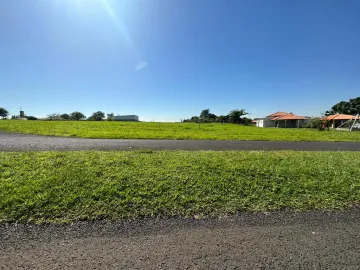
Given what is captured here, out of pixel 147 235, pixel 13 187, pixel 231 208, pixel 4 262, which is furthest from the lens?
pixel 13 187

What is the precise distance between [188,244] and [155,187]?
66.4 inches

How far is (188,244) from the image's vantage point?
91.0 inches

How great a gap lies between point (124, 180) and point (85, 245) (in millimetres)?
1855

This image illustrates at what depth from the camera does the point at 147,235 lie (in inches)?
98.3

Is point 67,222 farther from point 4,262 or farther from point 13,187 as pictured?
point 13,187

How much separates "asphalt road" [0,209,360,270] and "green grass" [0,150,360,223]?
0.33 m

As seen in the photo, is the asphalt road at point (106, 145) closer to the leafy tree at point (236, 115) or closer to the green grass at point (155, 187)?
the green grass at point (155, 187)

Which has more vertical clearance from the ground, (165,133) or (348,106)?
(348,106)

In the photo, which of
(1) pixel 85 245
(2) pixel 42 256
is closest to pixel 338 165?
(1) pixel 85 245

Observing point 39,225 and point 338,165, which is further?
point 338,165

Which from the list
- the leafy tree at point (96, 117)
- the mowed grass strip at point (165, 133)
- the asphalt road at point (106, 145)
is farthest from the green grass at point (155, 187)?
the leafy tree at point (96, 117)

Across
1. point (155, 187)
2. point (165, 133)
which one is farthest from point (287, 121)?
point (155, 187)

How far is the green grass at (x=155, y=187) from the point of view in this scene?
309 cm

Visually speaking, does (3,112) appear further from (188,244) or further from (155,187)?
(188,244)
